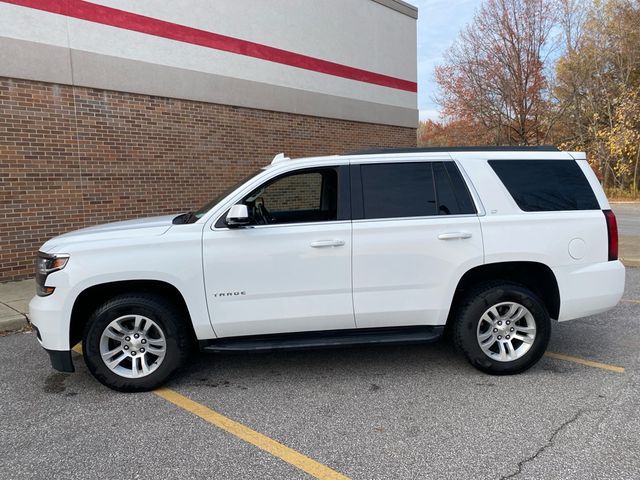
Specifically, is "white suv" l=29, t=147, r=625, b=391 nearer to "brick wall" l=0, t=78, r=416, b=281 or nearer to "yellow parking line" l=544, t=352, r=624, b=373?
"yellow parking line" l=544, t=352, r=624, b=373

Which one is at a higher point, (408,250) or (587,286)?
(408,250)

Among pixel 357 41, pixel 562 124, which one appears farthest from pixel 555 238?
pixel 562 124

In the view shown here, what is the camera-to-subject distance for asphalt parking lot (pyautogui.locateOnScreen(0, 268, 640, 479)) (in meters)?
2.90

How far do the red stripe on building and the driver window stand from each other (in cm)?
538

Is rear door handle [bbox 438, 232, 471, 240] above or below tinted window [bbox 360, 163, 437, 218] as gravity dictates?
below

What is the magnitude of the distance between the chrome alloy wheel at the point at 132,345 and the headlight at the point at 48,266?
577 millimetres

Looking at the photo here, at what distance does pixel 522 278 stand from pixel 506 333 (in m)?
0.59

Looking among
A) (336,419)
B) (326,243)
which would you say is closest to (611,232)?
(326,243)

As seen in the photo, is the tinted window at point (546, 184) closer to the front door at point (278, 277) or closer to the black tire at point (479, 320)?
the black tire at point (479, 320)

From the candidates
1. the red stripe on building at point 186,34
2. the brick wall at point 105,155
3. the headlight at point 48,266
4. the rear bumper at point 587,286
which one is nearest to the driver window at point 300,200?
the headlight at point 48,266

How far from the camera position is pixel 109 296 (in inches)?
162

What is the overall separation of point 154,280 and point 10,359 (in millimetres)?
2144

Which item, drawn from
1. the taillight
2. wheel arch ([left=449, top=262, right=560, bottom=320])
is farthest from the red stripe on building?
the taillight

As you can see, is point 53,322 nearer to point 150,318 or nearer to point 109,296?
point 109,296
